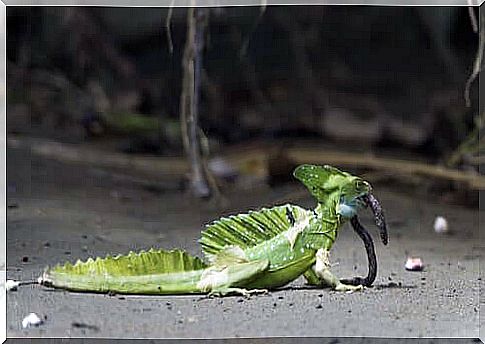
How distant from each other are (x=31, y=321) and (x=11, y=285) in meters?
0.11

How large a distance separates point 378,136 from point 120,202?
0.75 m

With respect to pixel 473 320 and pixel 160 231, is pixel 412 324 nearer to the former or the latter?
pixel 473 320

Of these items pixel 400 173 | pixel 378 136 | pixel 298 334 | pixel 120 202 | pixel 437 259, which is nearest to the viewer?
pixel 298 334

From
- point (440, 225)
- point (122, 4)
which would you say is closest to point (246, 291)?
point (122, 4)

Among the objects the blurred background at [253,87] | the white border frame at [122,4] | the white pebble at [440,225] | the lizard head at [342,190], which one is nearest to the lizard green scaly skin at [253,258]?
the lizard head at [342,190]

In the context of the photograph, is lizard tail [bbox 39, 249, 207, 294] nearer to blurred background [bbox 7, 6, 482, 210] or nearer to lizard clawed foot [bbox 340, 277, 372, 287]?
lizard clawed foot [bbox 340, 277, 372, 287]

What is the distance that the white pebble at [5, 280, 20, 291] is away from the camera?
102 centimetres

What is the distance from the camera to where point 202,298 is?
3.22 feet

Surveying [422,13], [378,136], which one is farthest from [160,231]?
[422,13]

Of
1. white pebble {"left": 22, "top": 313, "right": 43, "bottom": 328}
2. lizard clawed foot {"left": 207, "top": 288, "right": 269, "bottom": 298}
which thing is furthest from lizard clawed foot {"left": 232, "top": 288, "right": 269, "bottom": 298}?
white pebble {"left": 22, "top": 313, "right": 43, "bottom": 328}

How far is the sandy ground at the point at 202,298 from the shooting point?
0.91 meters

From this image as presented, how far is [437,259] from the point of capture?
1234 mm

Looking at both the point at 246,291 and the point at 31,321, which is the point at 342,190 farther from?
the point at 31,321

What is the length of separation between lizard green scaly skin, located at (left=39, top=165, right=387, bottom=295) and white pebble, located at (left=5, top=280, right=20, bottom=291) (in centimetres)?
4
